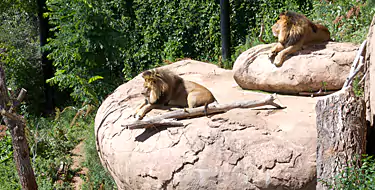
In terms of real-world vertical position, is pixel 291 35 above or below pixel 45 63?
above

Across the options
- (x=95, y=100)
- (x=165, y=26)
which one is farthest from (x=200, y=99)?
(x=165, y=26)

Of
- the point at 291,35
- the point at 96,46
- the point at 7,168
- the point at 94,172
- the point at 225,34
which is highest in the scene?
the point at 291,35

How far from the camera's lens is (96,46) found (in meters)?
11.0

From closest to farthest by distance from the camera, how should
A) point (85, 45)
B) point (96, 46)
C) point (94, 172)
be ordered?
point (94, 172) → point (85, 45) → point (96, 46)

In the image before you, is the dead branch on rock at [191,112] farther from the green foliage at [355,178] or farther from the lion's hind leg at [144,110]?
the green foliage at [355,178]

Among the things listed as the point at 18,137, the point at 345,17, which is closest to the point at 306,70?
the point at 345,17

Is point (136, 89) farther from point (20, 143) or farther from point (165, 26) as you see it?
point (165, 26)

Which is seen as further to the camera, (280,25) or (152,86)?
(280,25)

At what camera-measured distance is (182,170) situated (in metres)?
5.31

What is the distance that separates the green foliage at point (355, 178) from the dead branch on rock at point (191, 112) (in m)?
1.51

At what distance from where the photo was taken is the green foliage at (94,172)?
26.3 feet

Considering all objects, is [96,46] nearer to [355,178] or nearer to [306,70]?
[306,70]

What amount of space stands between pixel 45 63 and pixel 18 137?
21.5ft

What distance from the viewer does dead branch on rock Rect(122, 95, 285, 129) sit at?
224 inches
